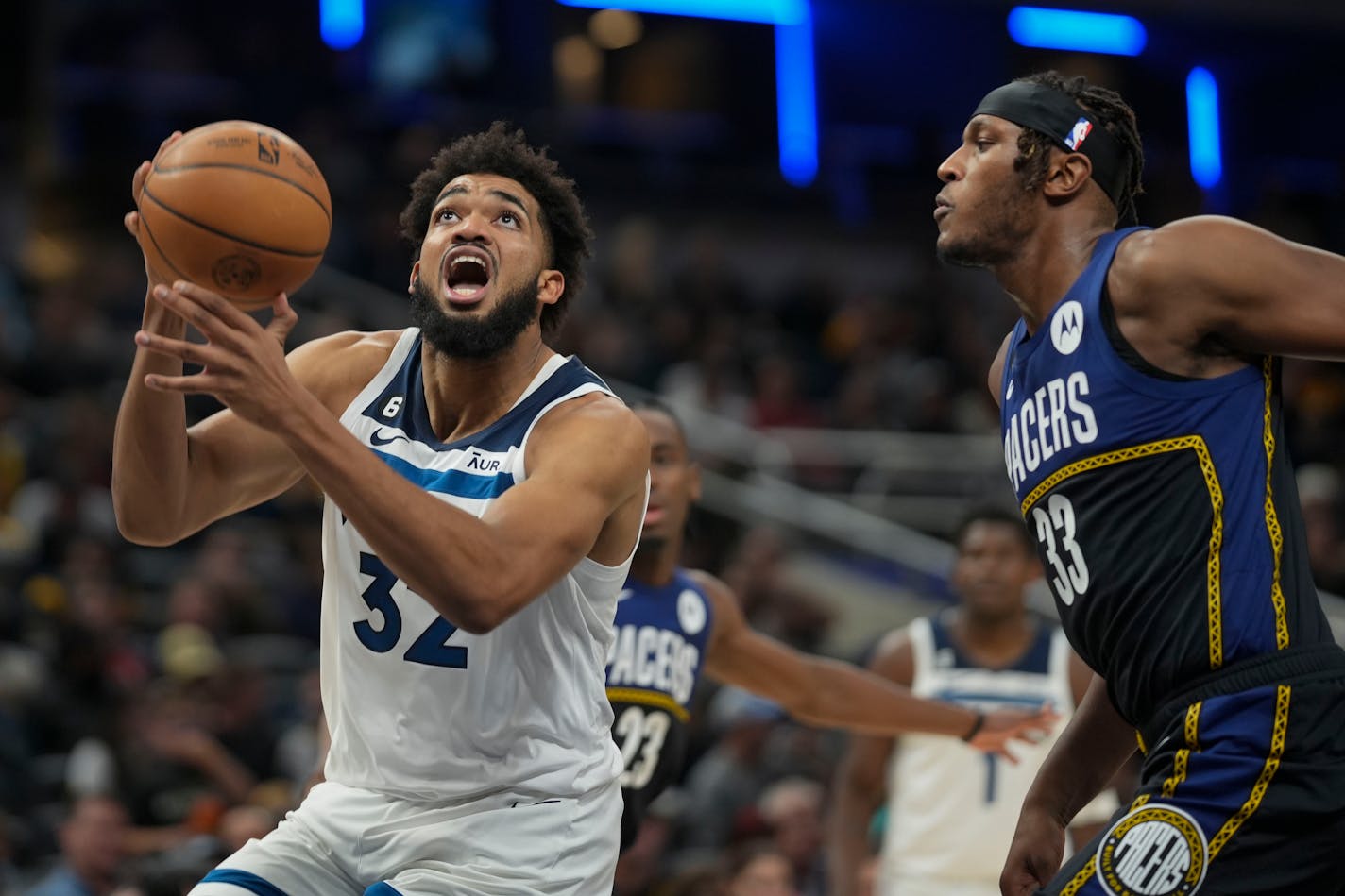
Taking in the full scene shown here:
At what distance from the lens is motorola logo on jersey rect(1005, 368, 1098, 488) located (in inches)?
143

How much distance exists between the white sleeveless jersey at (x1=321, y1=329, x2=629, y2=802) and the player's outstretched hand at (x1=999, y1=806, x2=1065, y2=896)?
0.95m

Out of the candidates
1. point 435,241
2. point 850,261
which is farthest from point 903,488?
point 435,241

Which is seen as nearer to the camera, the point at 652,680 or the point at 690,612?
the point at 652,680

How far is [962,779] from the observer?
22.7 feet

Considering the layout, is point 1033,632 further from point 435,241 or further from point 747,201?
point 747,201

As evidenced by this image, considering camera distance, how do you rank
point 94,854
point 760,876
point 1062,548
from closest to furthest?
1. point 1062,548
2. point 760,876
3. point 94,854

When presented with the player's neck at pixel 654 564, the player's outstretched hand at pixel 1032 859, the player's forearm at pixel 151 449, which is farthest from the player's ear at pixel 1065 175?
the player's neck at pixel 654 564

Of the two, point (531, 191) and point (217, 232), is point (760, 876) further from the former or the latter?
point (217, 232)

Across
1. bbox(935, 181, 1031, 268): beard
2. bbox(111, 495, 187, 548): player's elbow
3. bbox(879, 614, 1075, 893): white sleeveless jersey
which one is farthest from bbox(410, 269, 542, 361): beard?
bbox(879, 614, 1075, 893): white sleeveless jersey

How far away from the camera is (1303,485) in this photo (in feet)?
43.2

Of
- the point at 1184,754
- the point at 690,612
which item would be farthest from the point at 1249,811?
the point at 690,612

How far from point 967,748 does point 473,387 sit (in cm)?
351

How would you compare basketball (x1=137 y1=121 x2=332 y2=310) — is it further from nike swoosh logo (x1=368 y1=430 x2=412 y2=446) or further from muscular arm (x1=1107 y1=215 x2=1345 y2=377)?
muscular arm (x1=1107 y1=215 x2=1345 y2=377)

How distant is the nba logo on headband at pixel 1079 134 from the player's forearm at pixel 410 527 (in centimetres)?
162
